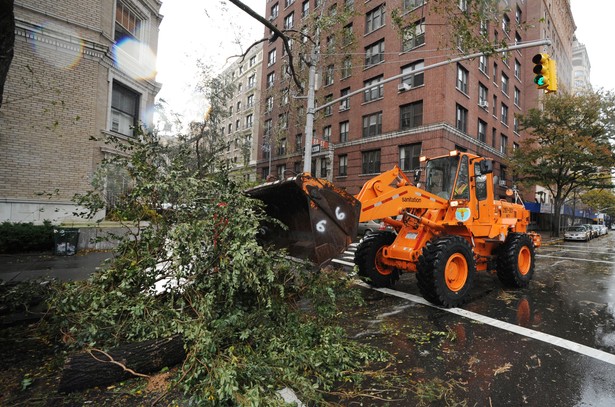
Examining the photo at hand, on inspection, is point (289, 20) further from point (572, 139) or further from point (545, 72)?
point (545, 72)

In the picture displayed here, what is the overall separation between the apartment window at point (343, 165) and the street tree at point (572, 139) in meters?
13.3

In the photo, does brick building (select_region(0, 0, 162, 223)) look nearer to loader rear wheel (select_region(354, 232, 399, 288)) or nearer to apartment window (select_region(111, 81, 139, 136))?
apartment window (select_region(111, 81, 139, 136))

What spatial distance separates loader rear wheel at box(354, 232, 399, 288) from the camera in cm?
678

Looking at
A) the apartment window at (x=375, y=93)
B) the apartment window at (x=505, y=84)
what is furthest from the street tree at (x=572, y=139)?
the apartment window at (x=375, y=93)

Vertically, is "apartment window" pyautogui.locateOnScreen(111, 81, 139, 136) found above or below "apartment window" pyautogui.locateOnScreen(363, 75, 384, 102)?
below

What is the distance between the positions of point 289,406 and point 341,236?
2.28 m

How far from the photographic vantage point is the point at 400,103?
23172mm

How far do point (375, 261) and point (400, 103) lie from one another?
19.3 metres

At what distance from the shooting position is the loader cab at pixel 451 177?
6582mm

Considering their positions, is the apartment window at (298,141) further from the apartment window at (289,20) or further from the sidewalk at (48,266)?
the sidewalk at (48,266)

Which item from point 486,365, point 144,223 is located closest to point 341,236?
point 486,365

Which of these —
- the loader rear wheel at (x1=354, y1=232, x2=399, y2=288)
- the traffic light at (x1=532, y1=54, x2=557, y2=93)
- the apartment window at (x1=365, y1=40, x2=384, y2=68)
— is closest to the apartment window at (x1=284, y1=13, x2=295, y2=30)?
the apartment window at (x1=365, y1=40, x2=384, y2=68)

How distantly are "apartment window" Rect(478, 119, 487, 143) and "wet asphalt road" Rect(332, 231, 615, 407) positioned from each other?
830 inches

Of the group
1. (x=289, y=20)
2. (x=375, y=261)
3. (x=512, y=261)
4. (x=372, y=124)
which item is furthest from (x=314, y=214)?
(x=289, y=20)
